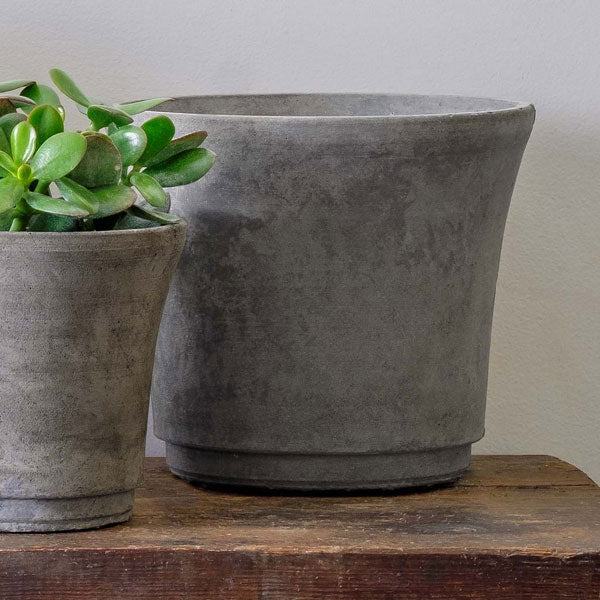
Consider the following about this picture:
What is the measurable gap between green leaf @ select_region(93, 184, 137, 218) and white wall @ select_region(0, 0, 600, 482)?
38 centimetres

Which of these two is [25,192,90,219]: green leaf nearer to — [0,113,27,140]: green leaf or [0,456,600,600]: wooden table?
[0,113,27,140]: green leaf

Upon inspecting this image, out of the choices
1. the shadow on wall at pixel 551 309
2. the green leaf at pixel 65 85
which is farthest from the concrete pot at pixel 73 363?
the shadow on wall at pixel 551 309

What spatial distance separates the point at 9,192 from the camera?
27.1 inches

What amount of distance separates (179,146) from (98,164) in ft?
0.23

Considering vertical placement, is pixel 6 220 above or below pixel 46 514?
above

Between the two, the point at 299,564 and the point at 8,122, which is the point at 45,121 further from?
the point at 299,564

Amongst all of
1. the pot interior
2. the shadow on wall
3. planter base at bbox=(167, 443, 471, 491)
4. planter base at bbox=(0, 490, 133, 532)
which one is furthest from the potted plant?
the shadow on wall

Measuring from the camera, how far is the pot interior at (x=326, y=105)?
0.97 metres

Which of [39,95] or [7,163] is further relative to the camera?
[39,95]

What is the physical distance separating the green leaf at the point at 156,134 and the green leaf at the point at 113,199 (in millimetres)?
44

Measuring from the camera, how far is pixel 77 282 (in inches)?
28.0

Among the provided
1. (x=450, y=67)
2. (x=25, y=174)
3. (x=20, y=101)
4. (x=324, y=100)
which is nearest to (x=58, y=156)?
(x=25, y=174)

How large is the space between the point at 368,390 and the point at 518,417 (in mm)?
330

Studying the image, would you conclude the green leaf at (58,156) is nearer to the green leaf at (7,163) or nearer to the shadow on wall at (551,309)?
the green leaf at (7,163)
